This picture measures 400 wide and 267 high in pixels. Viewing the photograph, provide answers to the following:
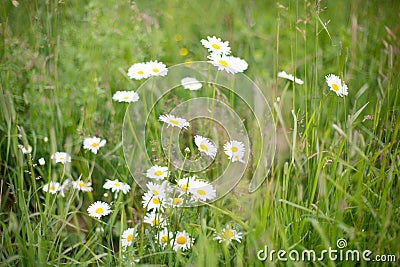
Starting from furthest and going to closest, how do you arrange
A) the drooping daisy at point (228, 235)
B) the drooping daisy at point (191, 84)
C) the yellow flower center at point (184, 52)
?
the yellow flower center at point (184, 52) < the drooping daisy at point (191, 84) < the drooping daisy at point (228, 235)

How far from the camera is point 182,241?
112 cm

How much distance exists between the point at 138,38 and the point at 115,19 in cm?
18

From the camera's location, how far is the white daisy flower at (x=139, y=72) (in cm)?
143

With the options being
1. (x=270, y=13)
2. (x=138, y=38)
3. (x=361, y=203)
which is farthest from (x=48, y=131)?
(x=270, y=13)

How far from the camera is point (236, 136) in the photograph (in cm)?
131

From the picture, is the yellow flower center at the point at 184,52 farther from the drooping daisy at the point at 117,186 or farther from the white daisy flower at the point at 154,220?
the white daisy flower at the point at 154,220

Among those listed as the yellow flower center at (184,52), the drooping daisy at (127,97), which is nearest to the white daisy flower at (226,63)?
the drooping daisy at (127,97)

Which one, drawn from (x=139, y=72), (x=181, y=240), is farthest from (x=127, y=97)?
(x=181, y=240)

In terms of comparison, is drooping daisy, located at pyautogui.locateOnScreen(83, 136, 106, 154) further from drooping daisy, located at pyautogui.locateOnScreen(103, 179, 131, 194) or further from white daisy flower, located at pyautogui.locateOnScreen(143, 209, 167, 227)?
white daisy flower, located at pyautogui.locateOnScreen(143, 209, 167, 227)

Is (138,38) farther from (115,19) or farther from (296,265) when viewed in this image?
(296,265)

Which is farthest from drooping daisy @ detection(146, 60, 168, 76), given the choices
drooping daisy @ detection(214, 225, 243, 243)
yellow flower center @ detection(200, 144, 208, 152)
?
drooping daisy @ detection(214, 225, 243, 243)

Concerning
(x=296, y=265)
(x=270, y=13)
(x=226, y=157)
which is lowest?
(x=296, y=265)

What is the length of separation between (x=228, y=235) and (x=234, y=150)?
0.74ft

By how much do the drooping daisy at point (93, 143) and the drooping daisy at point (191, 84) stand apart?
0.95 ft
